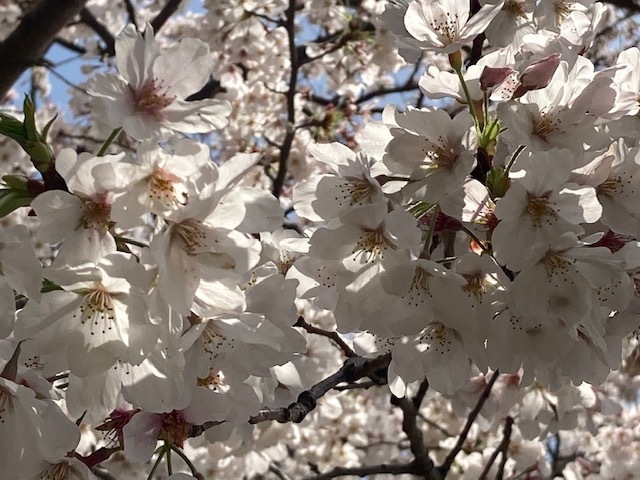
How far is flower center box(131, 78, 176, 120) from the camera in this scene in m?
1.25

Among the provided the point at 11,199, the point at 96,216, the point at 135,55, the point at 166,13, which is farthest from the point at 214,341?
the point at 166,13

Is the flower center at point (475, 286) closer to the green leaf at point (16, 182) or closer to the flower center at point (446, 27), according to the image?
the flower center at point (446, 27)

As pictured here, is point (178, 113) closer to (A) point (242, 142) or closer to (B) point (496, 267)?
(B) point (496, 267)

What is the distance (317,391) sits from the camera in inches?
67.1

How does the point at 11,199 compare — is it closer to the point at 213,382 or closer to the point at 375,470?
the point at 213,382

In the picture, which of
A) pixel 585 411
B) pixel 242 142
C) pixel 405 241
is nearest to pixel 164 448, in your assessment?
pixel 405 241

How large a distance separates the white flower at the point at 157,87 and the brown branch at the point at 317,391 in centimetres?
63

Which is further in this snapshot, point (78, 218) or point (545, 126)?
point (545, 126)

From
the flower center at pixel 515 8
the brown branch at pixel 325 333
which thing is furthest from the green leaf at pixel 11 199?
the flower center at pixel 515 8

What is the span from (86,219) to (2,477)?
49cm

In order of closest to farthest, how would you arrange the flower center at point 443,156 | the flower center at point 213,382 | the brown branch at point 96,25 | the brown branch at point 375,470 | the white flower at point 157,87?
the white flower at point 157,87 → the flower center at point 443,156 → the flower center at point 213,382 → the brown branch at point 375,470 → the brown branch at point 96,25

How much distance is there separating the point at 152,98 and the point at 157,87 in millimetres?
31

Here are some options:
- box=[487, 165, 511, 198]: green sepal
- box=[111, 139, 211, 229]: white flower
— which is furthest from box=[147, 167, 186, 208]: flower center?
box=[487, 165, 511, 198]: green sepal

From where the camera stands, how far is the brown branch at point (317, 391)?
1.57m
